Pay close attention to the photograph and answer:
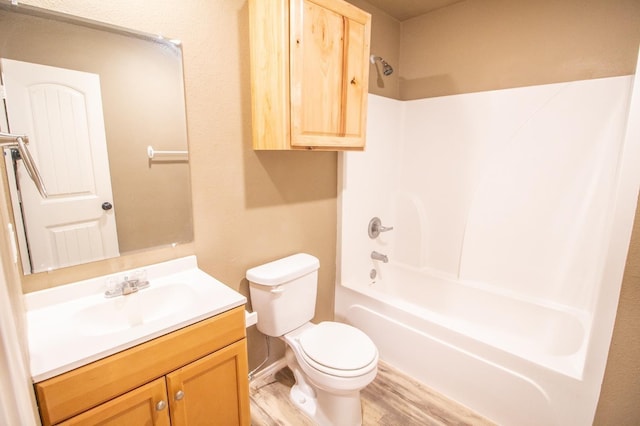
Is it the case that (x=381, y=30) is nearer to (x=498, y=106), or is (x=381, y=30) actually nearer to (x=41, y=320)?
(x=498, y=106)

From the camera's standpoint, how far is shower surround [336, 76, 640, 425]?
1457 millimetres

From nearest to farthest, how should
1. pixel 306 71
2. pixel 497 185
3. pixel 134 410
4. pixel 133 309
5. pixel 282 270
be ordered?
pixel 134 410
pixel 133 309
pixel 306 71
pixel 282 270
pixel 497 185

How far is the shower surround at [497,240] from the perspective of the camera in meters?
1.46

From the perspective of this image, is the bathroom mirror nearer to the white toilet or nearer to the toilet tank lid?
the toilet tank lid

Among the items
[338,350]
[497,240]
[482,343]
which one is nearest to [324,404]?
[338,350]

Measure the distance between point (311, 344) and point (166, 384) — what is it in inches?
28.9

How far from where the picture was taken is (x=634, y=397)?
3.94 feet

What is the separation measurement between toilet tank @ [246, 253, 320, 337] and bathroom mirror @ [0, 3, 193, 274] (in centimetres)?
46

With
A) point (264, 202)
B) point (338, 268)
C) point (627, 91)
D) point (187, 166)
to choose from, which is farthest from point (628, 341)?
point (187, 166)

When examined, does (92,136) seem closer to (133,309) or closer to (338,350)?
(133,309)

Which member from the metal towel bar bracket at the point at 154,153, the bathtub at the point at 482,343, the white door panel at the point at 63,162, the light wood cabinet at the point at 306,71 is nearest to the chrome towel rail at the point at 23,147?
the white door panel at the point at 63,162

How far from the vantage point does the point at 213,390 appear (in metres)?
1.19

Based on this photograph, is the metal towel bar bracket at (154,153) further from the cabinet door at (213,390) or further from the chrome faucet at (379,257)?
the chrome faucet at (379,257)

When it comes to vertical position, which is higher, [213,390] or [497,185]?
[497,185]
